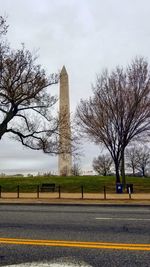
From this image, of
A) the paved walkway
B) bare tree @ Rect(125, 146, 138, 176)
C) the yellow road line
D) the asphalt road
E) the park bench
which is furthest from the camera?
bare tree @ Rect(125, 146, 138, 176)

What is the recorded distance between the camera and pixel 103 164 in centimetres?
9225

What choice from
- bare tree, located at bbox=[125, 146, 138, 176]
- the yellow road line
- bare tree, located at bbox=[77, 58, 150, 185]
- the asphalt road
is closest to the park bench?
bare tree, located at bbox=[77, 58, 150, 185]

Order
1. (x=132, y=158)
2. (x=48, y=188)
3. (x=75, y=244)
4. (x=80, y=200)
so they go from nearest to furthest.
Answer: (x=75, y=244)
(x=80, y=200)
(x=48, y=188)
(x=132, y=158)

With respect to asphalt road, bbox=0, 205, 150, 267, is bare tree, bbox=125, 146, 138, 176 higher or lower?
higher

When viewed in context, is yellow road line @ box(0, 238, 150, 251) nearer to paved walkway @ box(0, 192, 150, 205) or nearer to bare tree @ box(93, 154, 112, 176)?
paved walkway @ box(0, 192, 150, 205)

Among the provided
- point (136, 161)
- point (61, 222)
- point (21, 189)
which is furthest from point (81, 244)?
point (136, 161)

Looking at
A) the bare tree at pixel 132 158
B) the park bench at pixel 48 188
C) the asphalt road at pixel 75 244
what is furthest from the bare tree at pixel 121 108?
the bare tree at pixel 132 158

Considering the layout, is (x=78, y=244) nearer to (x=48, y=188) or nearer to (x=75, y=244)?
(x=75, y=244)

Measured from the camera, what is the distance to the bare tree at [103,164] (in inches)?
3615

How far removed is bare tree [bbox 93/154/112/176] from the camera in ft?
301

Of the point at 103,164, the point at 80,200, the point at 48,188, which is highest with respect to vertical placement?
the point at 103,164

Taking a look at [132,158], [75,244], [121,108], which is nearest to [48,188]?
[121,108]

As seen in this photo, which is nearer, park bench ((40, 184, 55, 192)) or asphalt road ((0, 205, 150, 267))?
asphalt road ((0, 205, 150, 267))

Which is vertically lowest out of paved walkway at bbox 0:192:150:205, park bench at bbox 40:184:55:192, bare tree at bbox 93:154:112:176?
paved walkway at bbox 0:192:150:205
